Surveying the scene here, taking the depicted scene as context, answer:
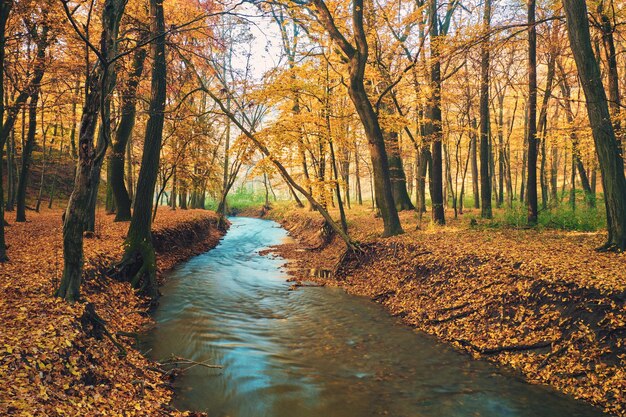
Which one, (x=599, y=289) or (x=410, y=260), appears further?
(x=410, y=260)

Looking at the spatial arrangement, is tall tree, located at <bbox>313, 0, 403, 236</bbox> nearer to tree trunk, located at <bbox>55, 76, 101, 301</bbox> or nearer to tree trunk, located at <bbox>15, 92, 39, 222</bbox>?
tree trunk, located at <bbox>55, 76, 101, 301</bbox>

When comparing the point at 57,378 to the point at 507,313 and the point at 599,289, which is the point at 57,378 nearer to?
the point at 507,313

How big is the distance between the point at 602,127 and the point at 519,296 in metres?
4.11

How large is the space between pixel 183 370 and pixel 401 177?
1587 centimetres

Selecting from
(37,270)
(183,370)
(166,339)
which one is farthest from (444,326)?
(37,270)

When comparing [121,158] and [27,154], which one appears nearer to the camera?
[27,154]

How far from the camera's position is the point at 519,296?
656cm

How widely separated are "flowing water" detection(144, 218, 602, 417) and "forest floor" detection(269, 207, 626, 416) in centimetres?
40

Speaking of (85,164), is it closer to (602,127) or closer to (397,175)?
(602,127)

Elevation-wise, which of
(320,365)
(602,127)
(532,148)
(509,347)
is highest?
(532,148)

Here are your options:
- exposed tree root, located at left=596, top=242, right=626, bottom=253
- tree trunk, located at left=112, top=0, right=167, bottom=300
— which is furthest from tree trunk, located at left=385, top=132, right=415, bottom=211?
tree trunk, located at left=112, top=0, right=167, bottom=300

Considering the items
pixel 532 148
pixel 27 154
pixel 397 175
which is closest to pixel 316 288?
pixel 532 148

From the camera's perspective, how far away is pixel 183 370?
18.6 feet

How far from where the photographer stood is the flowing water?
15.9 ft
